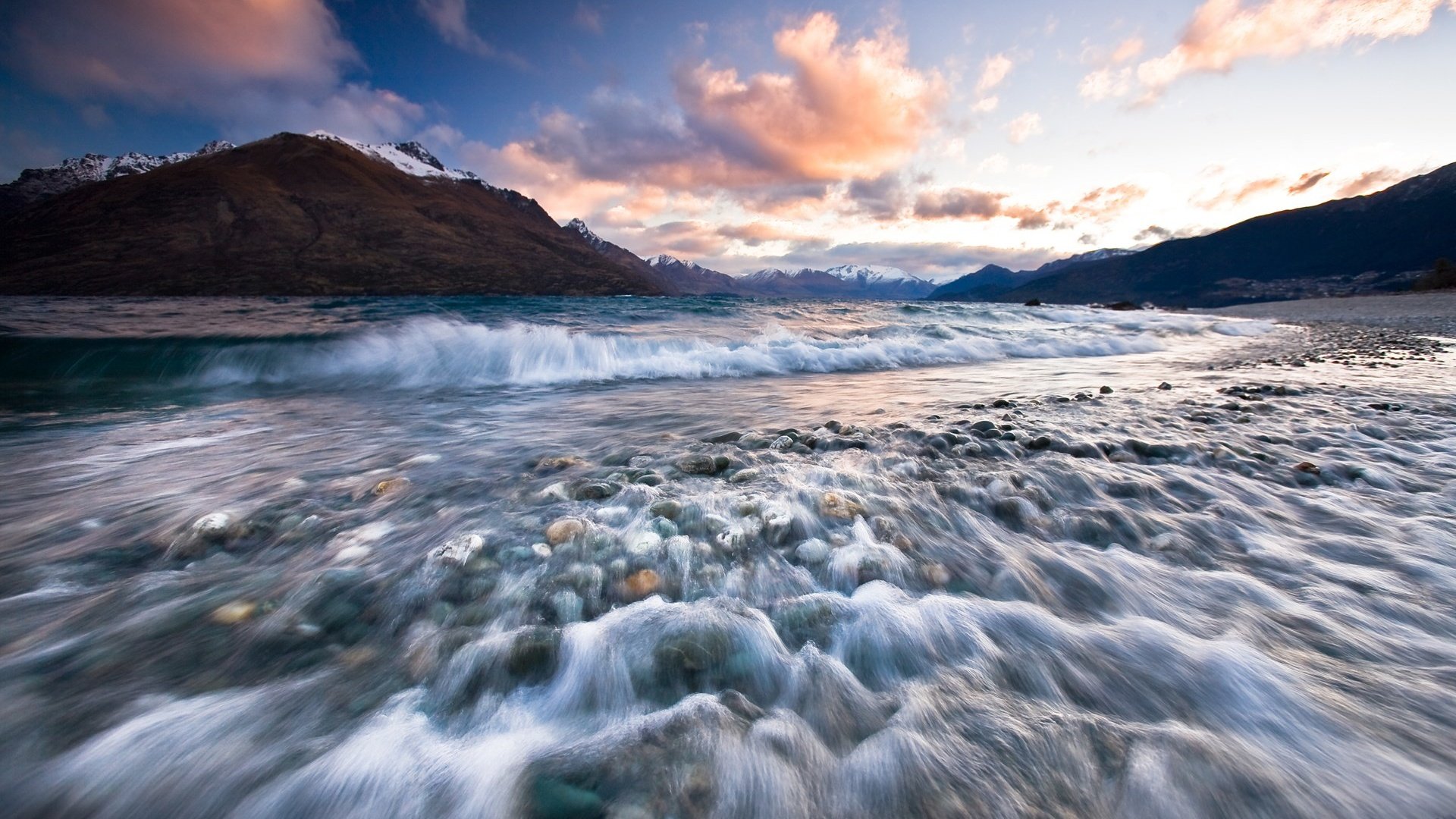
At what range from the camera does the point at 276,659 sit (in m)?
1.77

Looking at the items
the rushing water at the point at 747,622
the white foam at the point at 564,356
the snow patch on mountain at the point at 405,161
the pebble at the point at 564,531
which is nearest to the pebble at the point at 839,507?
the rushing water at the point at 747,622

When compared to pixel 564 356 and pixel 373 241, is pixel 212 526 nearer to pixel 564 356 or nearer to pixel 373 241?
pixel 564 356

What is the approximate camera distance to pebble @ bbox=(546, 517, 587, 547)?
247 centimetres

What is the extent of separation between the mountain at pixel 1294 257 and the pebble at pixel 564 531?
458 ft

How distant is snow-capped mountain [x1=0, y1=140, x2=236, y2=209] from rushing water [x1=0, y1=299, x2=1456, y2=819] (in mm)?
217499

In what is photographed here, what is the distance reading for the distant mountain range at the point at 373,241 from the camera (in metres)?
82.8

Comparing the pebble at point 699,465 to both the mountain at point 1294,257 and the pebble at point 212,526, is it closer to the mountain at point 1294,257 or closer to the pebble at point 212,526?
the pebble at point 212,526

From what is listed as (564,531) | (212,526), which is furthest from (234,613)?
(564,531)

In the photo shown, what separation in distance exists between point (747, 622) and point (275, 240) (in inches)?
5095

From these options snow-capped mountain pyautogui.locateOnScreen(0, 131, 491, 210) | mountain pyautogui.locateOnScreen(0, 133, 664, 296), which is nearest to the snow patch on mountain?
snow-capped mountain pyautogui.locateOnScreen(0, 131, 491, 210)

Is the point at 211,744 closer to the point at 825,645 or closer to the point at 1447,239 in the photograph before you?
the point at 825,645

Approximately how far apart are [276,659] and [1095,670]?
271 centimetres

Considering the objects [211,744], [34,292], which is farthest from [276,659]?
[34,292]

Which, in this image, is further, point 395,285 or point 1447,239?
point 1447,239
